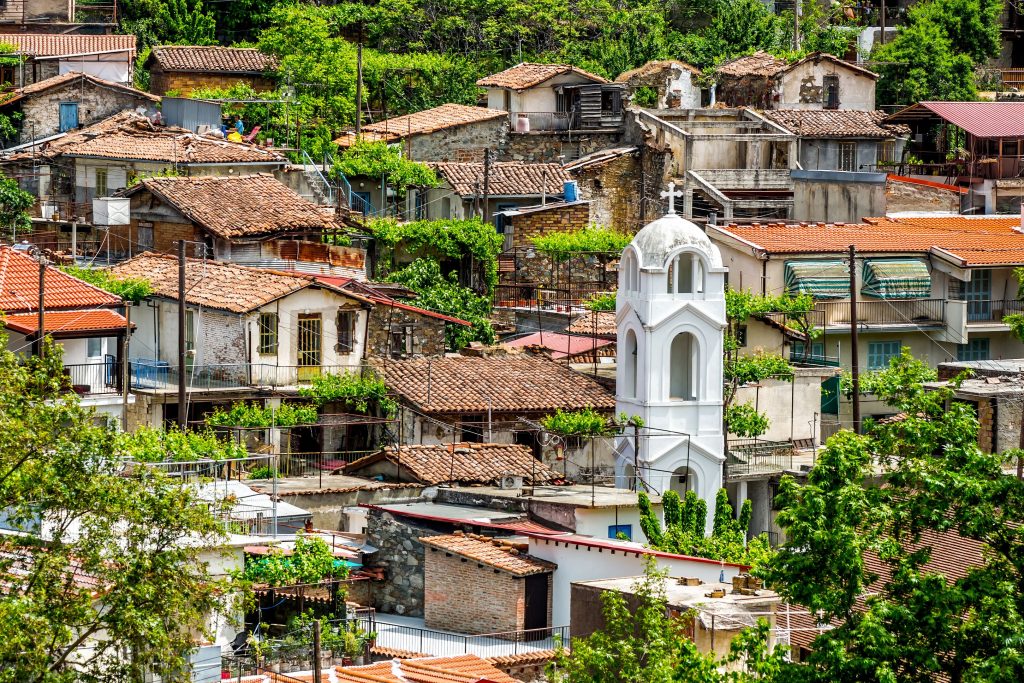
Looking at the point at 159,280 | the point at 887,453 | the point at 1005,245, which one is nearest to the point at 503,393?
the point at 159,280

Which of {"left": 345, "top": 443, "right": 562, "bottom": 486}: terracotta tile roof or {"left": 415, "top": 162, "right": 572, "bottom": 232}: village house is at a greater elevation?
{"left": 415, "top": 162, "right": 572, "bottom": 232}: village house

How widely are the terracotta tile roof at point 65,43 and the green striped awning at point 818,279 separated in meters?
23.0

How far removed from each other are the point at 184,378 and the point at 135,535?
19.6 m

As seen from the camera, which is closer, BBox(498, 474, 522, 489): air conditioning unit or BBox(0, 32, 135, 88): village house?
BBox(498, 474, 522, 489): air conditioning unit

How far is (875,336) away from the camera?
56.8m

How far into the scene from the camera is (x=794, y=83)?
71812mm

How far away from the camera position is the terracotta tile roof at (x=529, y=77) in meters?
68.4

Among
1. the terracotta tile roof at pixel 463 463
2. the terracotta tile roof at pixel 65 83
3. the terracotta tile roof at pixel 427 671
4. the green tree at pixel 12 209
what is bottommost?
the terracotta tile roof at pixel 427 671

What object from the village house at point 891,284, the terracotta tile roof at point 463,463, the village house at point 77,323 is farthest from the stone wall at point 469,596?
the village house at point 891,284

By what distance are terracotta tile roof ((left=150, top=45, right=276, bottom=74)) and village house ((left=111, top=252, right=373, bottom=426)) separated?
1985 centimetres

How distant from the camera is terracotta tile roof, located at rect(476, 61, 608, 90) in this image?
2692 inches

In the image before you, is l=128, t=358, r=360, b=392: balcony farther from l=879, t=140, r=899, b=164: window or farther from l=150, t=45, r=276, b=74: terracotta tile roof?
l=879, t=140, r=899, b=164: window

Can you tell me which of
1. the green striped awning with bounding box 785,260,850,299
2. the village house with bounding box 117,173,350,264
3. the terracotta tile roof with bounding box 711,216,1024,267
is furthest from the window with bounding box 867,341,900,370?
the village house with bounding box 117,173,350,264

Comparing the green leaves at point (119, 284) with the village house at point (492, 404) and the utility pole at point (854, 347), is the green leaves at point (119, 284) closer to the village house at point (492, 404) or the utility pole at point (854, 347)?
the village house at point (492, 404)
